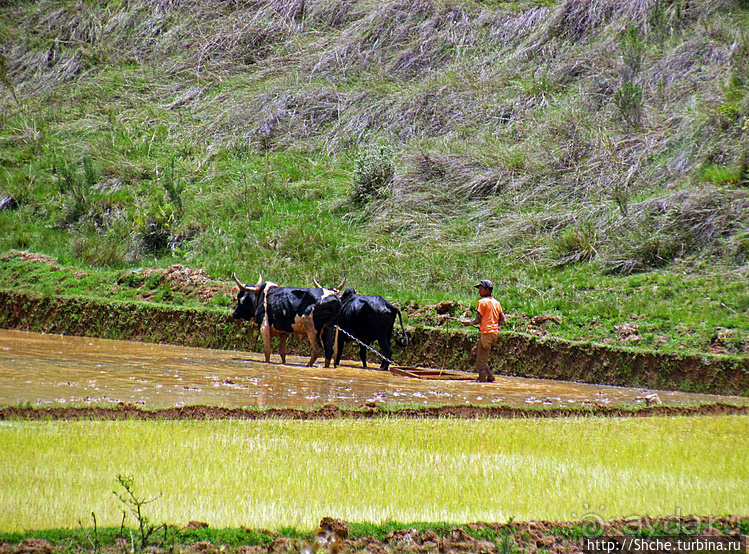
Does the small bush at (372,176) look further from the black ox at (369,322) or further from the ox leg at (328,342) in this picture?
the ox leg at (328,342)

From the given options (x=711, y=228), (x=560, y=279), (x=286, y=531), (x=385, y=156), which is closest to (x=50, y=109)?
(x=385, y=156)

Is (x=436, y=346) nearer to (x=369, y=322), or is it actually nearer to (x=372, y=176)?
(x=369, y=322)

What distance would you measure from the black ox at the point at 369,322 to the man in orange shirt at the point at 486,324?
1556 millimetres

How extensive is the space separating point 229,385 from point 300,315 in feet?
9.21

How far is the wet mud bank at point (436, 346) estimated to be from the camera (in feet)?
35.0

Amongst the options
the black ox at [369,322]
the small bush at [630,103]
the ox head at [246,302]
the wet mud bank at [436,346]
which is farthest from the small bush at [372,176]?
the black ox at [369,322]

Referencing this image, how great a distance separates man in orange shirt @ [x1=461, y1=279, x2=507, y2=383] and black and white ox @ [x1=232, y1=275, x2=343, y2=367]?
2363 mm

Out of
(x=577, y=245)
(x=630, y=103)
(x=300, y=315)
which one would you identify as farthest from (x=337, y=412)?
(x=630, y=103)

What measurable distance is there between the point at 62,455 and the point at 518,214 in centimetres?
1550

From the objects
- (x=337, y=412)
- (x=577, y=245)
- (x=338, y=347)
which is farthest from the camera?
(x=577, y=245)

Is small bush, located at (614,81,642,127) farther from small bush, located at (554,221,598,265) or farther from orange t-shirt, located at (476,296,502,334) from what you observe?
orange t-shirt, located at (476,296,502,334)

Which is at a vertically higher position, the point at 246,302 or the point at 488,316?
the point at 246,302

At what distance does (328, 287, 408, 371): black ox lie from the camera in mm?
12539

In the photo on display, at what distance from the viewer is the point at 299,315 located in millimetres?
12219
